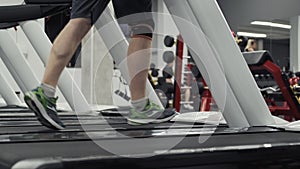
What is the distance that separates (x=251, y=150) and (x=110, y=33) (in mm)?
1722

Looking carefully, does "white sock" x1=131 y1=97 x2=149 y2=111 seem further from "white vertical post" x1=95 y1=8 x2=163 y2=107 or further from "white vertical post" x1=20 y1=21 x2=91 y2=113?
"white vertical post" x1=20 y1=21 x2=91 y2=113

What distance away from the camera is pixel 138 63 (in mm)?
2053

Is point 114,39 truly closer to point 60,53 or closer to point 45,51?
point 45,51

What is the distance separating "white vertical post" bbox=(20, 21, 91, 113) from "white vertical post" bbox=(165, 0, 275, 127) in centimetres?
170

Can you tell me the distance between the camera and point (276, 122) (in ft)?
7.09

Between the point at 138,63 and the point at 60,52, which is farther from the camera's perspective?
the point at 138,63

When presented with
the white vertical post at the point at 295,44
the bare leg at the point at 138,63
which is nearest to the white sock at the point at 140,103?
the bare leg at the point at 138,63

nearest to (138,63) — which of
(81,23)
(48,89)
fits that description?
(81,23)

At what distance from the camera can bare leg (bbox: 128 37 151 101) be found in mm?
2051

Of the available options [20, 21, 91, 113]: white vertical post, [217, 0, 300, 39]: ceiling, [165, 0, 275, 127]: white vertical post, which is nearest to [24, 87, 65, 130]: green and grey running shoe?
[165, 0, 275, 127]: white vertical post

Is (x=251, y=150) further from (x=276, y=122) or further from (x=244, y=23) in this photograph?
(x=244, y=23)

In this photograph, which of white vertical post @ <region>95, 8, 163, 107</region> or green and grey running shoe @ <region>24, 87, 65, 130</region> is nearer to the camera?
green and grey running shoe @ <region>24, 87, 65, 130</region>

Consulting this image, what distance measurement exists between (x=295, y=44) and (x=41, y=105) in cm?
764

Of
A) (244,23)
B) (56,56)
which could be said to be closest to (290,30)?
(244,23)
